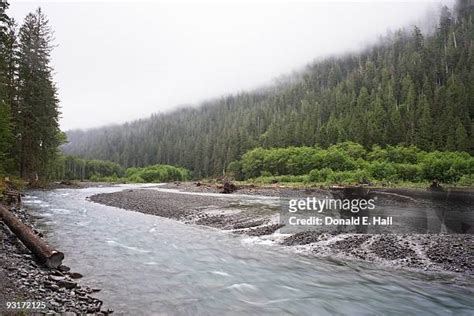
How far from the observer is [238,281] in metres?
11.3

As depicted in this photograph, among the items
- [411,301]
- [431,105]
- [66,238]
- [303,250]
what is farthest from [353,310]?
[431,105]

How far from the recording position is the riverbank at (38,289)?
7.54 meters

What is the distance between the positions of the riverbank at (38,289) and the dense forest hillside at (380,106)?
85083 millimetres

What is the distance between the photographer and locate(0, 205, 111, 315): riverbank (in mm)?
7539

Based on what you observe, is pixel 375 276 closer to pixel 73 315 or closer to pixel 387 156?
pixel 73 315

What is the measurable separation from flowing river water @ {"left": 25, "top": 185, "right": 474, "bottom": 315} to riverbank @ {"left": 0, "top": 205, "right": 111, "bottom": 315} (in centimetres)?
54

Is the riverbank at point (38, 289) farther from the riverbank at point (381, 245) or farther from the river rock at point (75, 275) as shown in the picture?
the riverbank at point (381, 245)

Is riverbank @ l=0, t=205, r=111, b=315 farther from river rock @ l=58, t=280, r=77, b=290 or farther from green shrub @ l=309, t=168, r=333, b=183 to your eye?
green shrub @ l=309, t=168, r=333, b=183

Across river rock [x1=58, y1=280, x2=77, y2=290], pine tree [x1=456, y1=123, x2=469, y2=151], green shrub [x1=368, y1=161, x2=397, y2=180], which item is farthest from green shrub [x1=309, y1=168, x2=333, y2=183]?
river rock [x1=58, y1=280, x2=77, y2=290]

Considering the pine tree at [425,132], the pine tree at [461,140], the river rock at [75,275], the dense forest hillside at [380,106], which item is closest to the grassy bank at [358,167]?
the pine tree at [425,132]

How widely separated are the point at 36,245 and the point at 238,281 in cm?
737

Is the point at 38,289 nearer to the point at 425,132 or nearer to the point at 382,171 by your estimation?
the point at 382,171

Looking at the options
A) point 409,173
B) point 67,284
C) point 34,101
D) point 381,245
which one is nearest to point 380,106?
point 409,173

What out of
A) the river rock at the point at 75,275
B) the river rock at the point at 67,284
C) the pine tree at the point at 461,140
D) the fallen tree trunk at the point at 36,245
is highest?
the pine tree at the point at 461,140
